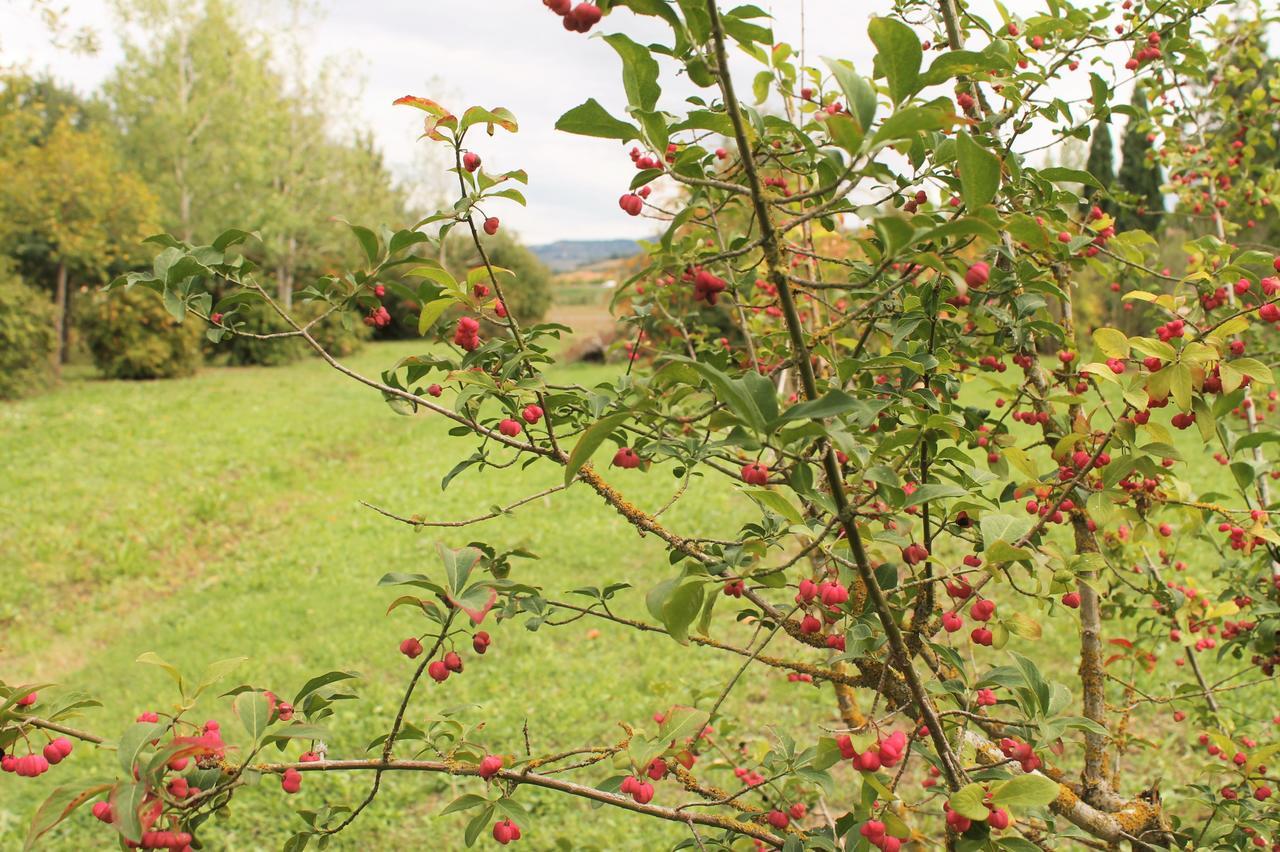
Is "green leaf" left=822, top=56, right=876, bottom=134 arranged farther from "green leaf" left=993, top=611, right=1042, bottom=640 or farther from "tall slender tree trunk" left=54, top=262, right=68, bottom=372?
"tall slender tree trunk" left=54, top=262, right=68, bottom=372

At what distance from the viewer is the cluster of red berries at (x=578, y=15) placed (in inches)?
30.5

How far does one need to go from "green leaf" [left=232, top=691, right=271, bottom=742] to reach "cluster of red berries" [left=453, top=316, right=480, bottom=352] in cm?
58

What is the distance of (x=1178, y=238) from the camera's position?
1269 cm

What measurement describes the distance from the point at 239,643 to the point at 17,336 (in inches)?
316

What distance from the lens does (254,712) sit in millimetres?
1098

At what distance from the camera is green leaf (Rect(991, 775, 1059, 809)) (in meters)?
1.00

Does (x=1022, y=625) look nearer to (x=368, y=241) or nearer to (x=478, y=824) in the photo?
(x=478, y=824)

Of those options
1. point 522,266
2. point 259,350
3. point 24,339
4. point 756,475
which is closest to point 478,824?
point 756,475

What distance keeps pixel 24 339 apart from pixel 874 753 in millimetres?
12528

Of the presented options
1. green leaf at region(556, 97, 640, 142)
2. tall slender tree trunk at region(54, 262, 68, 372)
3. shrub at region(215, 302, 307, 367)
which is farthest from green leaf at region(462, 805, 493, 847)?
shrub at region(215, 302, 307, 367)

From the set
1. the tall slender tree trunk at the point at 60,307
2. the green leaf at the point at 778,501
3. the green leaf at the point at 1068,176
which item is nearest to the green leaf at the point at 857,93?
the green leaf at the point at 778,501

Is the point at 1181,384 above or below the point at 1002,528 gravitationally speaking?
above

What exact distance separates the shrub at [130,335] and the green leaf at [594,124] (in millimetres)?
13568

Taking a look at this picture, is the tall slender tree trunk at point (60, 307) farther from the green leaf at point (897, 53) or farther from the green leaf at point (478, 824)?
the green leaf at point (897, 53)
